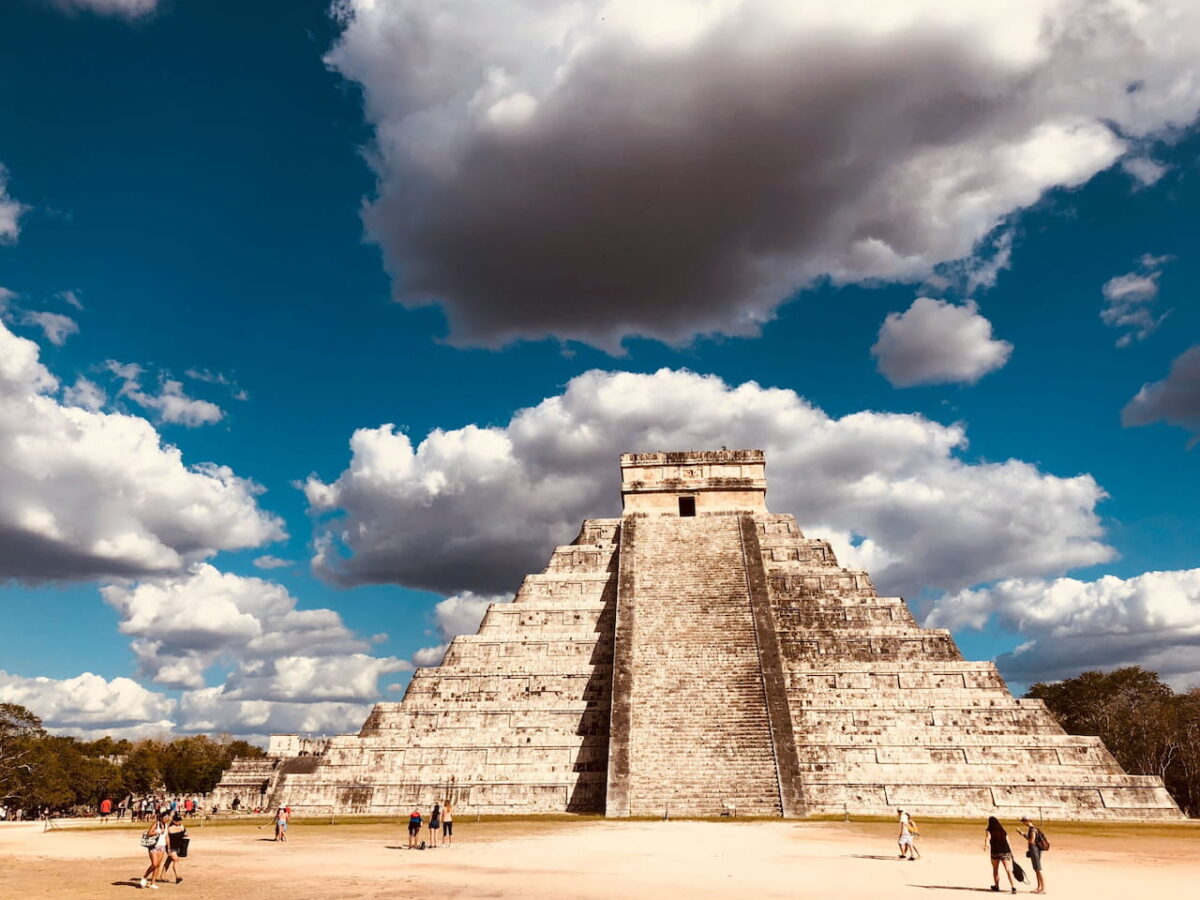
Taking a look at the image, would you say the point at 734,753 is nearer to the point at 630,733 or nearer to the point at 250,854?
the point at 630,733

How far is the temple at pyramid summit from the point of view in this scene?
2152 cm

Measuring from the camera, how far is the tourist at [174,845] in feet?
42.4

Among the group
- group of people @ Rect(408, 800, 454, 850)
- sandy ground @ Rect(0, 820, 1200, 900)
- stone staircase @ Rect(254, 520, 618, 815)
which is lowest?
sandy ground @ Rect(0, 820, 1200, 900)

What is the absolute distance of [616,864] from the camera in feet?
44.3

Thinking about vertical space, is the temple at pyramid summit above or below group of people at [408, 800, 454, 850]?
above

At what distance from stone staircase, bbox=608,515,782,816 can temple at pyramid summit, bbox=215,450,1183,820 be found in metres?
0.06

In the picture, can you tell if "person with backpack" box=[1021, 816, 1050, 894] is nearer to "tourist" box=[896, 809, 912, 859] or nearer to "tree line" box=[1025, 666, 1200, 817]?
"tourist" box=[896, 809, 912, 859]

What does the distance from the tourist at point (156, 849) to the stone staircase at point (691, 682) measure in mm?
10990

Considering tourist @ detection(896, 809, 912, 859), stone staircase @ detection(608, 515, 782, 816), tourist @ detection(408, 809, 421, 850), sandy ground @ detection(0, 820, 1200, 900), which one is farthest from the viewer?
stone staircase @ detection(608, 515, 782, 816)

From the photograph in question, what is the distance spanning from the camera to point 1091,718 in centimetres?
4494

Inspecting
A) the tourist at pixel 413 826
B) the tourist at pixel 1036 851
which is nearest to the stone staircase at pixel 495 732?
the tourist at pixel 413 826

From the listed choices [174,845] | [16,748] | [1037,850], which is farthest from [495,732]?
[16,748]

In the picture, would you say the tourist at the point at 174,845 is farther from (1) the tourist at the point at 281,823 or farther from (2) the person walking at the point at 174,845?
(1) the tourist at the point at 281,823

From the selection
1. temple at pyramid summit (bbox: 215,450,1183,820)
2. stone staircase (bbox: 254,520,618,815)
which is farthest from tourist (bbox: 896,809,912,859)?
stone staircase (bbox: 254,520,618,815)
